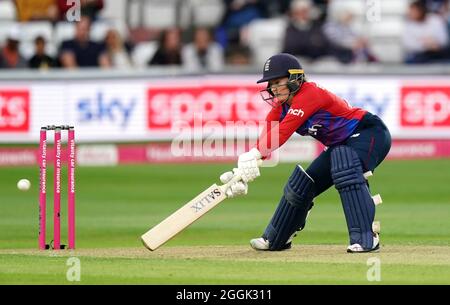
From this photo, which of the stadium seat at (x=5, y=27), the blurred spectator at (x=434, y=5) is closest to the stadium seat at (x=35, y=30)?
the stadium seat at (x=5, y=27)

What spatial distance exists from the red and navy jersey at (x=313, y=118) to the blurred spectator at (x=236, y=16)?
37.5 feet

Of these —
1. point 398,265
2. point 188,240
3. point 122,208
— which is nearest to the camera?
point 398,265

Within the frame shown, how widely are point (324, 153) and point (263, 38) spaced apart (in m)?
11.3

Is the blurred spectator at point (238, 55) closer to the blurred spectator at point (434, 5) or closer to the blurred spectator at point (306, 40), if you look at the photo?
the blurred spectator at point (306, 40)

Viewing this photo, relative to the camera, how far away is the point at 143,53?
2147cm

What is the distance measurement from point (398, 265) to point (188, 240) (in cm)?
320

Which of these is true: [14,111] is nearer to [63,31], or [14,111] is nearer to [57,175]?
[63,31]

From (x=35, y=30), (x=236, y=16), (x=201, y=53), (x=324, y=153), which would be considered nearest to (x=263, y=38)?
(x=236, y=16)

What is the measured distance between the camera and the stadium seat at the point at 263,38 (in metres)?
21.5

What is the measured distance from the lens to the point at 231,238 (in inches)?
488

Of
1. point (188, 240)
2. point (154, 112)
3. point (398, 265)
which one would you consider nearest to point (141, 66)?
point (154, 112)

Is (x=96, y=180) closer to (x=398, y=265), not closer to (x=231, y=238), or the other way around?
(x=231, y=238)

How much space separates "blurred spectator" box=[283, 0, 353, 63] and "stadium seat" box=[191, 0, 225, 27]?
1549 millimetres

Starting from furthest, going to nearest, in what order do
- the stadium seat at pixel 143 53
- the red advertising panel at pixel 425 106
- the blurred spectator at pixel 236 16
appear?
the blurred spectator at pixel 236 16 < the stadium seat at pixel 143 53 < the red advertising panel at pixel 425 106
